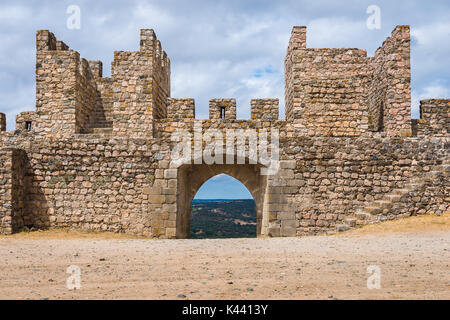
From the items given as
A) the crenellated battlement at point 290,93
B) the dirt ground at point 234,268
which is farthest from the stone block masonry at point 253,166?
the dirt ground at point 234,268

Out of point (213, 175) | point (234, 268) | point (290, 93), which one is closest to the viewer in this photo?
point (234, 268)

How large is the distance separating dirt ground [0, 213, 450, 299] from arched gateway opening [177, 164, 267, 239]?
2643 millimetres

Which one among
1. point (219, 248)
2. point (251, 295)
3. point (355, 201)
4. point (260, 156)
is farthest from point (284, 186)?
point (251, 295)

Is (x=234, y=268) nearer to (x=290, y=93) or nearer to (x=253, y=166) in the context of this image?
(x=253, y=166)

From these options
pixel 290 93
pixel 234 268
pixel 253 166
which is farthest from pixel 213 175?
pixel 234 268

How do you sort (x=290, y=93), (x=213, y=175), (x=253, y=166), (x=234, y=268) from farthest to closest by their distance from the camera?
(x=290, y=93)
(x=213, y=175)
(x=253, y=166)
(x=234, y=268)

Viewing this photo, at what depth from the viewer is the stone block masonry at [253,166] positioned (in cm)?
900

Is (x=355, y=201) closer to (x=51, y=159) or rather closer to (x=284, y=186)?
(x=284, y=186)

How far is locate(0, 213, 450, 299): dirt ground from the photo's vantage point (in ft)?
12.1

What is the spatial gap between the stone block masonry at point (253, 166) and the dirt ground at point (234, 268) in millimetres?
1449

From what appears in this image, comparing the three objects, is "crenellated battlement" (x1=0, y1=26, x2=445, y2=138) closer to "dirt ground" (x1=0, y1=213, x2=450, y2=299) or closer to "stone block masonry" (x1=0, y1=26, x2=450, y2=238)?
"stone block masonry" (x1=0, y1=26, x2=450, y2=238)

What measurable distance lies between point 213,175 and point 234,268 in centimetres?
616

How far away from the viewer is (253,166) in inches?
417

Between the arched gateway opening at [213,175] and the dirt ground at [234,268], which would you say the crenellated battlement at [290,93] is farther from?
the dirt ground at [234,268]
